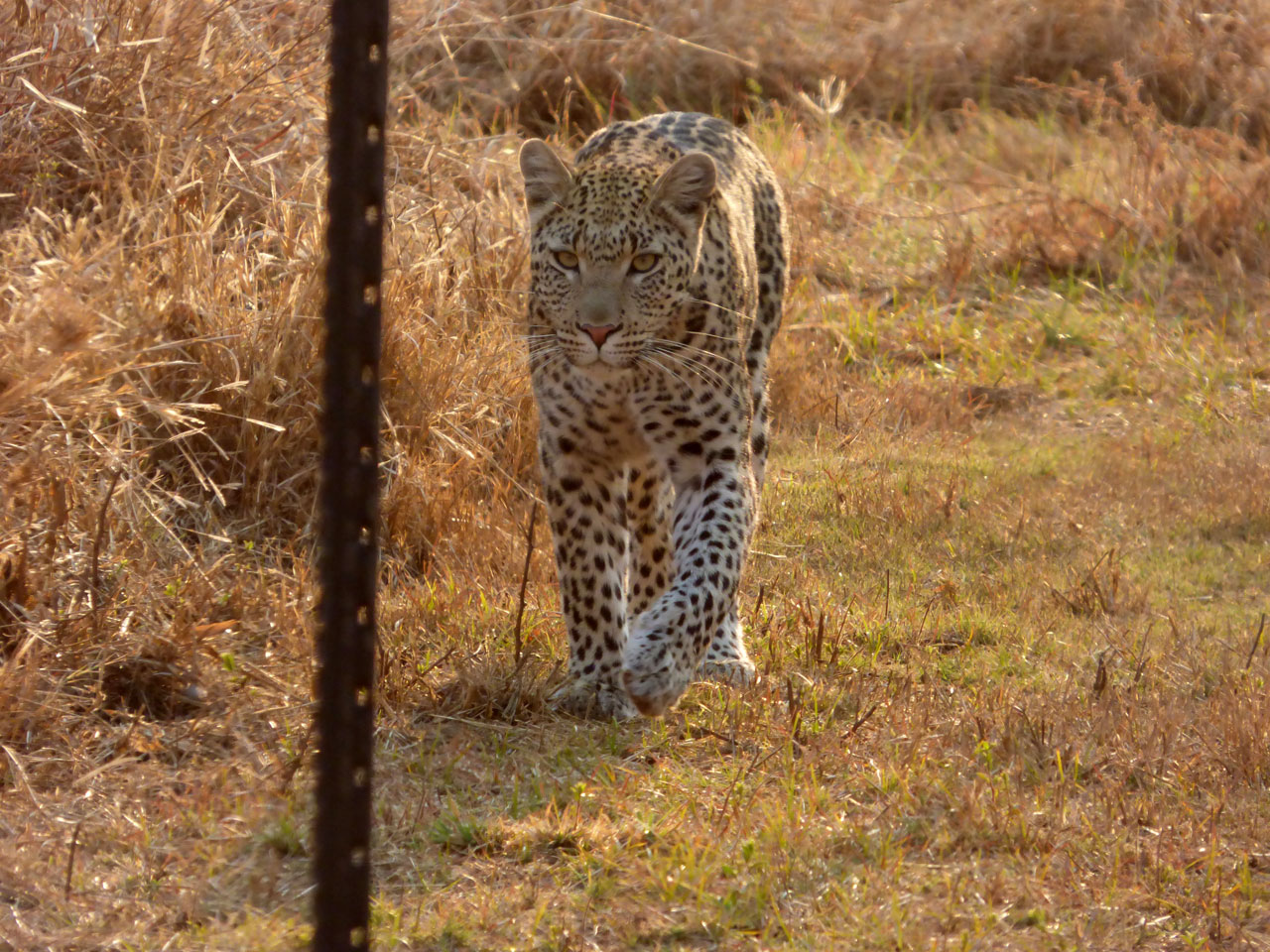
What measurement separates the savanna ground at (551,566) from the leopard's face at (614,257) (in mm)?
997

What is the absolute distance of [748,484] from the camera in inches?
218

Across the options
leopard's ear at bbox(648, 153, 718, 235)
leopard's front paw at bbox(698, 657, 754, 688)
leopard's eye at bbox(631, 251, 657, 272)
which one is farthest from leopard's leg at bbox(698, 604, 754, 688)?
leopard's ear at bbox(648, 153, 718, 235)

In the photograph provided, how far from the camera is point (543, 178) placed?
18.1 ft

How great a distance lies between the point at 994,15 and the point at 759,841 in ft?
34.5

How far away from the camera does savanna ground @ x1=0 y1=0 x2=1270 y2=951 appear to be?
4.06 meters

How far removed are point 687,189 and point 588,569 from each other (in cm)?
124

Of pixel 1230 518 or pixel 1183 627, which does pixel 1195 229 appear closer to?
pixel 1230 518

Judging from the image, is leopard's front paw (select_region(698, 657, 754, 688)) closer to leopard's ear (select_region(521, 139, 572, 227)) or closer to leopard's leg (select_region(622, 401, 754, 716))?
leopard's leg (select_region(622, 401, 754, 716))

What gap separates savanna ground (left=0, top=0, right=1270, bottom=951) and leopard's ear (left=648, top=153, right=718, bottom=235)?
138 centimetres

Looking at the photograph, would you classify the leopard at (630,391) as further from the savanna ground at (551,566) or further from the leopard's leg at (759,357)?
the savanna ground at (551,566)

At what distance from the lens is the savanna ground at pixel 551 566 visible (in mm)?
4062

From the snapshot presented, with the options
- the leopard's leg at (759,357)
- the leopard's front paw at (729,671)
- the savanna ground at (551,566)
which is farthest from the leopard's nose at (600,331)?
the leopard's front paw at (729,671)

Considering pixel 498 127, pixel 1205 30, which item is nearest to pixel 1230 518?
pixel 498 127

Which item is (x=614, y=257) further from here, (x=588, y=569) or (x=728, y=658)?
(x=728, y=658)
